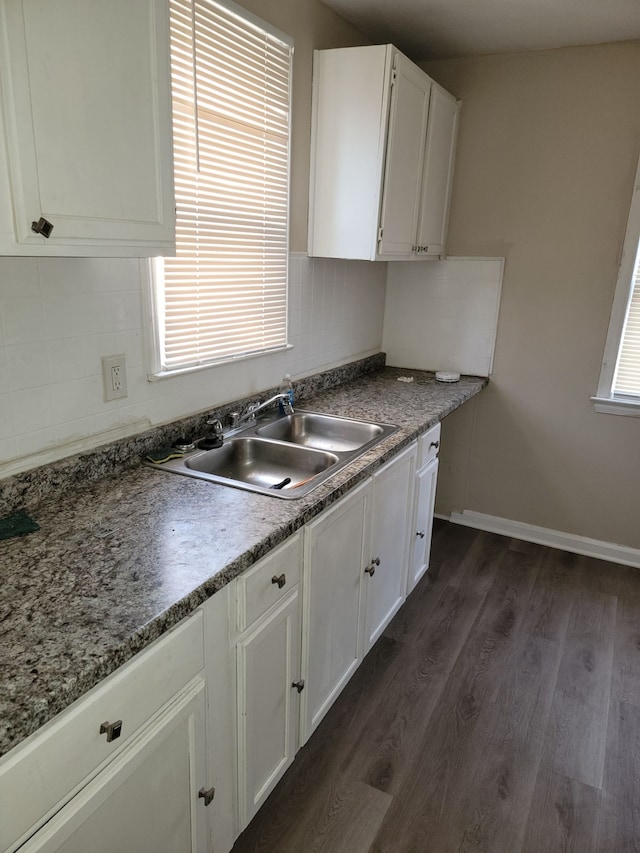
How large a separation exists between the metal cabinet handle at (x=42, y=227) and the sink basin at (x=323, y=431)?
1316 mm

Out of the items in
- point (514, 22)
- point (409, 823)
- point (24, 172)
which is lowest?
point (409, 823)

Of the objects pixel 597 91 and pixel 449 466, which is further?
pixel 449 466

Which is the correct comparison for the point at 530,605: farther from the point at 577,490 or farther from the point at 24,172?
the point at 24,172

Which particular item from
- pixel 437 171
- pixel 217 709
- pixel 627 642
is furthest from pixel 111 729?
pixel 437 171

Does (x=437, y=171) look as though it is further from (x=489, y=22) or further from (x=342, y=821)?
(x=342, y=821)

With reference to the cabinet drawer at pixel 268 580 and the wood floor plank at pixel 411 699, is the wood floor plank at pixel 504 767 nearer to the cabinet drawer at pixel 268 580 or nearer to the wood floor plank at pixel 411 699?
the wood floor plank at pixel 411 699

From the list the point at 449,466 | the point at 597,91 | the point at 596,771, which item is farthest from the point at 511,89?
the point at 596,771

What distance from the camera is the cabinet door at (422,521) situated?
2598 millimetres

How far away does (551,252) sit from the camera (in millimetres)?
3043

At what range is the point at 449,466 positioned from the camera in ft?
11.8

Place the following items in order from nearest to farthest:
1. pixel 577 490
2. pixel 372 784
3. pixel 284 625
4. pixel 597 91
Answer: pixel 284 625
pixel 372 784
pixel 597 91
pixel 577 490

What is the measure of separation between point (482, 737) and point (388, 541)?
74cm

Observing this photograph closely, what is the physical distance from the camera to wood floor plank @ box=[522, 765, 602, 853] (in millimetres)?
1688

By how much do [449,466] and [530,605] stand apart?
996mm
